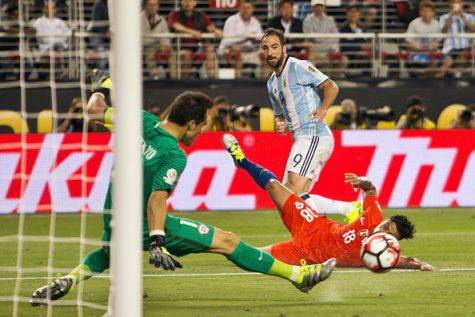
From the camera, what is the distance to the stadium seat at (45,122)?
52.6 ft

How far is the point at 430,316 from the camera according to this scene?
23.9ft

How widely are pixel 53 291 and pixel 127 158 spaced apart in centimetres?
274

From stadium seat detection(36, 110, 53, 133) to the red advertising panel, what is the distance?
109 cm

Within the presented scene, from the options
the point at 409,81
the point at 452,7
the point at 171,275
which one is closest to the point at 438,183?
the point at 409,81

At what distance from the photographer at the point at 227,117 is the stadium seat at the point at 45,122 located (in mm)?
2542

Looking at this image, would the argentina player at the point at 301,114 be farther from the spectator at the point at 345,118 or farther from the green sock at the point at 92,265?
the spectator at the point at 345,118

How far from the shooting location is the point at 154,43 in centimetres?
1764

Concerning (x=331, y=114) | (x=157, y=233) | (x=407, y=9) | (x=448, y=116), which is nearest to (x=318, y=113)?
(x=157, y=233)

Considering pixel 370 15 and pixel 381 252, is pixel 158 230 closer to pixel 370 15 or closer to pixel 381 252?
pixel 381 252

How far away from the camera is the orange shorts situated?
8.95 metres

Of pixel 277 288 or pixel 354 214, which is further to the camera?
pixel 354 214

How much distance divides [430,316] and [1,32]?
10677 millimetres

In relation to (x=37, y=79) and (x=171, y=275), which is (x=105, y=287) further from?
(x=37, y=79)

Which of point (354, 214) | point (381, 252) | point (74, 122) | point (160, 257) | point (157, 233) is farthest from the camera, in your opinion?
point (74, 122)
